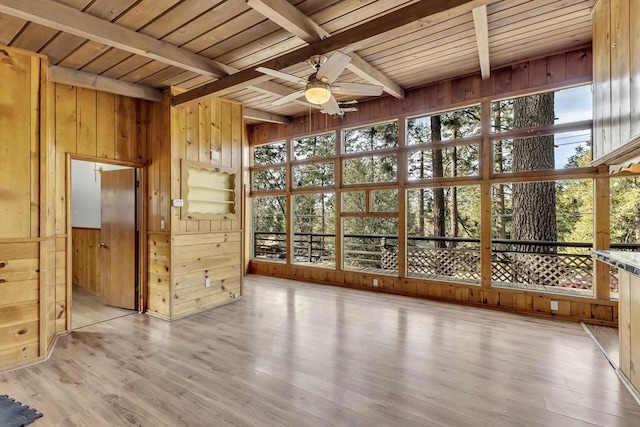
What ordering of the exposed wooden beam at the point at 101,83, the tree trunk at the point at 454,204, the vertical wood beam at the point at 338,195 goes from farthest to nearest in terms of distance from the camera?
the vertical wood beam at the point at 338,195
the tree trunk at the point at 454,204
the exposed wooden beam at the point at 101,83

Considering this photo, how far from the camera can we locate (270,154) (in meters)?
7.16

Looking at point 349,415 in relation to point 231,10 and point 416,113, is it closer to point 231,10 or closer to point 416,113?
point 231,10

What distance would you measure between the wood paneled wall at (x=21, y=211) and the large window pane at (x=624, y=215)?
20.9ft

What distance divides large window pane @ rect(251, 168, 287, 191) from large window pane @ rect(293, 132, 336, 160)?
57 centimetres

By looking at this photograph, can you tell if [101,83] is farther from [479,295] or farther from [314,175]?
[479,295]

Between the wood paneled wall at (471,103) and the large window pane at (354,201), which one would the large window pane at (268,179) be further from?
the large window pane at (354,201)

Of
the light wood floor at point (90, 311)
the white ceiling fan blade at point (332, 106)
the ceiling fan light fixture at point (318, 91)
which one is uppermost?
the white ceiling fan blade at point (332, 106)

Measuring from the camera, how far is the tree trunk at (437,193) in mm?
5312

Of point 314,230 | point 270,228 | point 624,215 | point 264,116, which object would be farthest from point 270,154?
point 624,215

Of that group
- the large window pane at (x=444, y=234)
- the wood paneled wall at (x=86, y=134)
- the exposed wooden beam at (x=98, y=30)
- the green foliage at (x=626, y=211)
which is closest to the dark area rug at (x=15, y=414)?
the wood paneled wall at (x=86, y=134)

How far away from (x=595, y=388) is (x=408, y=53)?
147 inches

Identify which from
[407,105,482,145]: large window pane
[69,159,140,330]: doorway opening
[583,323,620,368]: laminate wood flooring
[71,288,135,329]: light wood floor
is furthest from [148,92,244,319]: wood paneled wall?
[583,323,620,368]: laminate wood flooring

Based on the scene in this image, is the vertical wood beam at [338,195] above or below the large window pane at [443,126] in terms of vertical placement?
below

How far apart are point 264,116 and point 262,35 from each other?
302 centimetres
